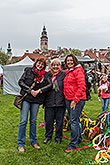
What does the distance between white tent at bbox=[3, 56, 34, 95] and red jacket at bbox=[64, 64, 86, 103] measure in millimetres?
8743

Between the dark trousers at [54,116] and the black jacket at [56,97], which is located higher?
the black jacket at [56,97]

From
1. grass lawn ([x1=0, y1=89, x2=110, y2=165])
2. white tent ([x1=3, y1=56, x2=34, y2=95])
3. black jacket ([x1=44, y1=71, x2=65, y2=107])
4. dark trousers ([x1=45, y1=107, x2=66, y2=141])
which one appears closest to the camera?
grass lawn ([x1=0, y1=89, x2=110, y2=165])

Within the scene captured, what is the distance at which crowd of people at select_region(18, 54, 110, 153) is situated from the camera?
3.66 metres

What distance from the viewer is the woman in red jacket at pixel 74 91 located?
3579mm

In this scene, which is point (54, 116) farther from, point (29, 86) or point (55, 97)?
point (29, 86)

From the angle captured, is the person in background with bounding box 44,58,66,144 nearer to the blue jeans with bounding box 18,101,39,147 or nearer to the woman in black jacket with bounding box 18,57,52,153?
the woman in black jacket with bounding box 18,57,52,153

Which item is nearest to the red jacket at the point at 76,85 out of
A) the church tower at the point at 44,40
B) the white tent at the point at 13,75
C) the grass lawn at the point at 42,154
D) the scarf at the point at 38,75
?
the scarf at the point at 38,75

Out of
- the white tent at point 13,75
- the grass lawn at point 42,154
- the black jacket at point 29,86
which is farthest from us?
the white tent at point 13,75

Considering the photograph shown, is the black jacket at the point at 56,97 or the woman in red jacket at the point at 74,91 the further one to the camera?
the black jacket at the point at 56,97

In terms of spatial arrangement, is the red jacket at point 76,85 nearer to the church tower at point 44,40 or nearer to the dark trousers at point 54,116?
the dark trousers at point 54,116

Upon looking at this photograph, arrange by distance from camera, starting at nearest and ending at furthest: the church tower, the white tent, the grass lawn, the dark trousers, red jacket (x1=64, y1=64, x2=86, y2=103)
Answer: the grass lawn, red jacket (x1=64, y1=64, x2=86, y2=103), the dark trousers, the white tent, the church tower

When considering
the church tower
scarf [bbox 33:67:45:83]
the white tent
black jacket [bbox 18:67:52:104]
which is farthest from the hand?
the church tower

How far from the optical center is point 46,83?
386 centimetres

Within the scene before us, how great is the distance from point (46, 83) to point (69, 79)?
0.46m
